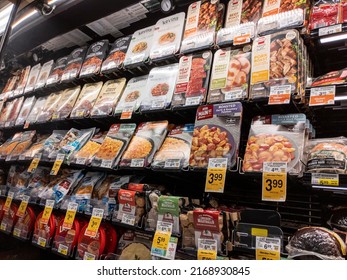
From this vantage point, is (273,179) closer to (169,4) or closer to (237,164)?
(237,164)

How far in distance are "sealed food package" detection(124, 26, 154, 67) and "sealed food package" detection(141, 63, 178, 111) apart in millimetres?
195

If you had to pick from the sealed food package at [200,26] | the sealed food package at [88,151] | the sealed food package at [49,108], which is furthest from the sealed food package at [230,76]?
the sealed food package at [49,108]

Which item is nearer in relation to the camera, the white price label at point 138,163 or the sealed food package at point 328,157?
the sealed food package at point 328,157

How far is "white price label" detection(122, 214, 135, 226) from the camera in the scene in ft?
6.28

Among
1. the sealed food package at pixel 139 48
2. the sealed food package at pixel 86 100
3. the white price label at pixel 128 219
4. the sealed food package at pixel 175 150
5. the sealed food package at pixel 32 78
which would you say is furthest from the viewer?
the sealed food package at pixel 32 78

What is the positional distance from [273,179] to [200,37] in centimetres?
117

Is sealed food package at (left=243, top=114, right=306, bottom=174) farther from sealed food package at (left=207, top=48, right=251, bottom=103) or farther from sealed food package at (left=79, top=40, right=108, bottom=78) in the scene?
sealed food package at (left=79, top=40, right=108, bottom=78)

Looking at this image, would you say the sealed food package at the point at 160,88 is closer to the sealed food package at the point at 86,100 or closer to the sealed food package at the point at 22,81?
the sealed food package at the point at 86,100

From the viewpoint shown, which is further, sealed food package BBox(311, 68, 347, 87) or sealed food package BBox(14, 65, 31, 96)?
sealed food package BBox(14, 65, 31, 96)

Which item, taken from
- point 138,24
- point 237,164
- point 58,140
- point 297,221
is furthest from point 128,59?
point 297,221

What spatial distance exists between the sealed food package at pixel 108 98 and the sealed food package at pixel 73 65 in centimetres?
44

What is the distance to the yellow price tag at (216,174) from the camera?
1.52 meters

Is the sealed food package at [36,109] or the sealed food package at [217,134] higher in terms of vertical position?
the sealed food package at [36,109]

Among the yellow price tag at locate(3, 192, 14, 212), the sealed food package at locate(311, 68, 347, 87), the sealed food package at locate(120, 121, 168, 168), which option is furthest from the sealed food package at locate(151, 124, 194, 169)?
the yellow price tag at locate(3, 192, 14, 212)
